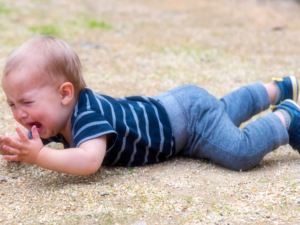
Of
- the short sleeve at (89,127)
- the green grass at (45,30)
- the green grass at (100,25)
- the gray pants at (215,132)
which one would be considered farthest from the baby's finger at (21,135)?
the green grass at (100,25)

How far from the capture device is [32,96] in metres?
1.79

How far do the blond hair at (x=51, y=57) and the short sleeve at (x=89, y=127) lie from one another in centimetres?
22

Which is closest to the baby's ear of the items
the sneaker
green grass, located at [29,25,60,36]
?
the sneaker

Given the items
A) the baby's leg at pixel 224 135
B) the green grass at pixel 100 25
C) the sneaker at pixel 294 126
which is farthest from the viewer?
the green grass at pixel 100 25

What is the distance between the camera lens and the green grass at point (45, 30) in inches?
209

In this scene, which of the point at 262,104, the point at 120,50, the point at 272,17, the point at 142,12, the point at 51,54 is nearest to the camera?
the point at 51,54

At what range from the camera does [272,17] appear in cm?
716

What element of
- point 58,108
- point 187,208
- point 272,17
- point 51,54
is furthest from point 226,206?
point 272,17

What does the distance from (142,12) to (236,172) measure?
247 inches

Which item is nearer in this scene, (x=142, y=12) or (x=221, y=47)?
(x=221, y=47)

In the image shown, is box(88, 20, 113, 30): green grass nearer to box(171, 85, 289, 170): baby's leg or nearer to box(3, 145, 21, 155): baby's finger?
box(171, 85, 289, 170): baby's leg

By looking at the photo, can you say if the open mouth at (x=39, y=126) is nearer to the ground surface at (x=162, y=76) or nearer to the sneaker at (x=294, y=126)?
the ground surface at (x=162, y=76)

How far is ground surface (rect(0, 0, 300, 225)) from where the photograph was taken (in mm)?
A: 1708

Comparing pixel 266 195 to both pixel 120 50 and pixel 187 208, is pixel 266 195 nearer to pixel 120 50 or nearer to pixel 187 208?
pixel 187 208
